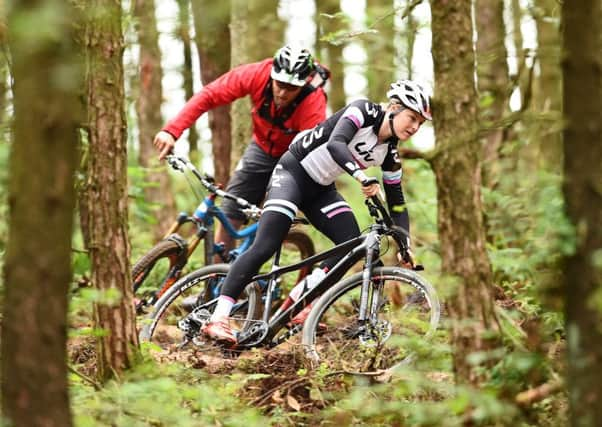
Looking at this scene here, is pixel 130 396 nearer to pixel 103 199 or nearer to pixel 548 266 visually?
pixel 103 199

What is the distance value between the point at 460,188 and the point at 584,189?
69cm

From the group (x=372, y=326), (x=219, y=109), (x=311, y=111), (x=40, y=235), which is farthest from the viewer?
(x=219, y=109)

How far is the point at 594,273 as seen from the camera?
11.7ft

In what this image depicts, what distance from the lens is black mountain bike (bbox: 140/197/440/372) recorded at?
614 centimetres

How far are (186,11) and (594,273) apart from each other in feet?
6.61

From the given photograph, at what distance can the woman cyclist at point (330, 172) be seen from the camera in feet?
20.7

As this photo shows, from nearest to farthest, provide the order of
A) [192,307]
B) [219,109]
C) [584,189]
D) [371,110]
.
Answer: [584,189]
[371,110]
[192,307]
[219,109]

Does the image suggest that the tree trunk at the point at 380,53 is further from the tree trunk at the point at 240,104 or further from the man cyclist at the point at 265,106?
the man cyclist at the point at 265,106

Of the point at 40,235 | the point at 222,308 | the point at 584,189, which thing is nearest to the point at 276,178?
the point at 222,308

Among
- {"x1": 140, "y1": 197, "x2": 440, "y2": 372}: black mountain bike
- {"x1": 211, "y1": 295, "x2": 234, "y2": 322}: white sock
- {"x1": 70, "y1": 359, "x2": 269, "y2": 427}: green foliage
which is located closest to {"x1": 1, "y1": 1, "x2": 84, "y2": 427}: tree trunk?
{"x1": 70, "y1": 359, "x2": 269, "y2": 427}: green foliage

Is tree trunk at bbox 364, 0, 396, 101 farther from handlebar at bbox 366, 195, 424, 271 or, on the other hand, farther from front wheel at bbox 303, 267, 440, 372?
front wheel at bbox 303, 267, 440, 372

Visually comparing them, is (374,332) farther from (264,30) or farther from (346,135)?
(264,30)

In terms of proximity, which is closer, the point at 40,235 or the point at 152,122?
the point at 40,235

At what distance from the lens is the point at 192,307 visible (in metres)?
7.32
